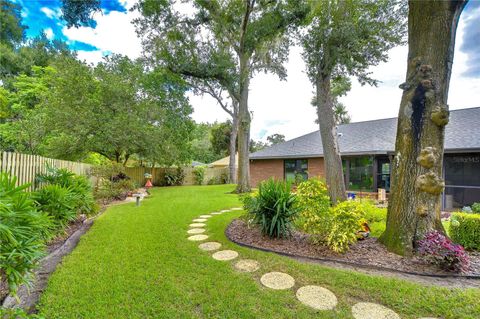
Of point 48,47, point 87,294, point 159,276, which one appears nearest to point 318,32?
point 159,276

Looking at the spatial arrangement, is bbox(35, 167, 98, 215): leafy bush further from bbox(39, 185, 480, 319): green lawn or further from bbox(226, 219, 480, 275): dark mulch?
bbox(226, 219, 480, 275): dark mulch

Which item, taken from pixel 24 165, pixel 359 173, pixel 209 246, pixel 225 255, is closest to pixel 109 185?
pixel 24 165

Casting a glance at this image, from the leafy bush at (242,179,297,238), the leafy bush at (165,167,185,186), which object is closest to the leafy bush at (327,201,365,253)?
the leafy bush at (242,179,297,238)

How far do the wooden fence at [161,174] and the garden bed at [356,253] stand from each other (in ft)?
41.3

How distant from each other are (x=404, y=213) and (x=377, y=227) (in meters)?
1.98

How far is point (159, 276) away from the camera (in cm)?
283

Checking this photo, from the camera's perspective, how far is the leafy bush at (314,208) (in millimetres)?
3724

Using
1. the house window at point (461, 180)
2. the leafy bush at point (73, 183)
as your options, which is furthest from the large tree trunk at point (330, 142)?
the leafy bush at point (73, 183)

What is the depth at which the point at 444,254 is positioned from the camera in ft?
9.48

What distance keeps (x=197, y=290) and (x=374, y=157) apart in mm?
10933

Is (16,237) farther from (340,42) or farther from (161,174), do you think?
(161,174)

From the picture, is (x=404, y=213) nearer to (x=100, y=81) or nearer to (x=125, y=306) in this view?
(x=125, y=306)

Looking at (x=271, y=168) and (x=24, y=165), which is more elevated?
(x=271, y=168)

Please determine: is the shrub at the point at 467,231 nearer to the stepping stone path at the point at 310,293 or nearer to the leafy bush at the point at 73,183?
the stepping stone path at the point at 310,293
